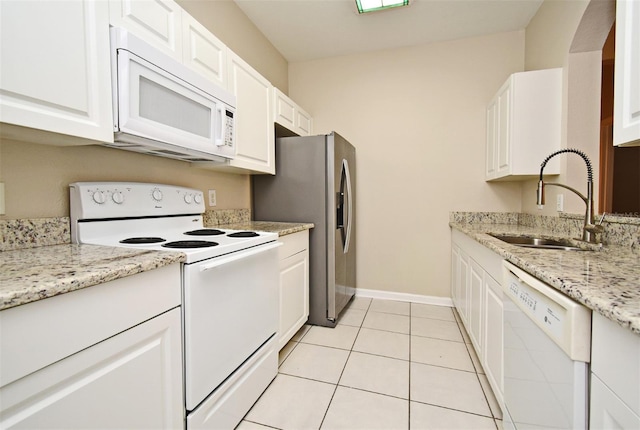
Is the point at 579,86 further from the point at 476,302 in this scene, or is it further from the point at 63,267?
the point at 63,267

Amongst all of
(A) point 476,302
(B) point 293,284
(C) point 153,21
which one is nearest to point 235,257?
(B) point 293,284

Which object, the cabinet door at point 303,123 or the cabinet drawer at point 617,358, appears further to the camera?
the cabinet door at point 303,123

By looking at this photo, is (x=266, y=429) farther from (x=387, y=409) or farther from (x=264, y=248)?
(x=264, y=248)

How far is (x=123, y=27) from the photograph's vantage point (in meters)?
1.12

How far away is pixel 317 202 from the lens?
2.33m

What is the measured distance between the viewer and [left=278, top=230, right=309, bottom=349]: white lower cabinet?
189 cm

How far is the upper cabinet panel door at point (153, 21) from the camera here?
112 centimetres

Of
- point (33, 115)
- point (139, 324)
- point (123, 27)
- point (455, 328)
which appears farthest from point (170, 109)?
point (455, 328)

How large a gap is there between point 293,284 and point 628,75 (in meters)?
1.90

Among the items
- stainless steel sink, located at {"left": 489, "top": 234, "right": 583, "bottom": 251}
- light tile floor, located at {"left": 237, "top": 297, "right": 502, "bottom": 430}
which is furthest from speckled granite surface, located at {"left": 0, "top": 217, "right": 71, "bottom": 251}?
stainless steel sink, located at {"left": 489, "top": 234, "right": 583, "bottom": 251}

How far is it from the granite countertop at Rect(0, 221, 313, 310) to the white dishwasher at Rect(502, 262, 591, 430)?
3.85 feet

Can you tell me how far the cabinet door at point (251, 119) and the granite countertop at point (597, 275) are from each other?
5.23ft

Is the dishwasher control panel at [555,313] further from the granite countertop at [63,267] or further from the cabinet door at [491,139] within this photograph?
the cabinet door at [491,139]

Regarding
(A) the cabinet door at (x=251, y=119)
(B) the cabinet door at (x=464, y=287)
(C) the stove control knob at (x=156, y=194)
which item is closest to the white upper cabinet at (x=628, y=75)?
(B) the cabinet door at (x=464, y=287)
